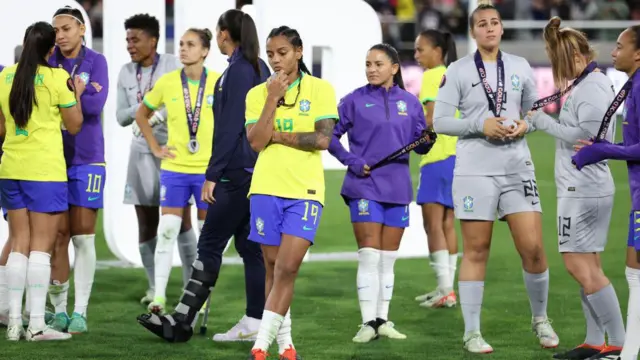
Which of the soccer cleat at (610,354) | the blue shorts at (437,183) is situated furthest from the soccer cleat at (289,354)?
the blue shorts at (437,183)

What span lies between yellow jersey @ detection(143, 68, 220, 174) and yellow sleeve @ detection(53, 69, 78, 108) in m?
1.20

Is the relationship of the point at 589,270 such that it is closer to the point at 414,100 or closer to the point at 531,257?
the point at 531,257

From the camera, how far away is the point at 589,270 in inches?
257

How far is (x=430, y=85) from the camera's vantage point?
8.58m

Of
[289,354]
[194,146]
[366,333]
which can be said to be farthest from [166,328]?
[194,146]

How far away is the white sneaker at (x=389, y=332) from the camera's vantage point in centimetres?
734

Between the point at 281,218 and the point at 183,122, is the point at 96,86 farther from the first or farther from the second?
the point at 281,218

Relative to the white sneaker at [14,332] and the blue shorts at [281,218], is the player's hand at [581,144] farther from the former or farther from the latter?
the white sneaker at [14,332]

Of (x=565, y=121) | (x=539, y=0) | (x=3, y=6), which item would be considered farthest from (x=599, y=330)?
(x=539, y=0)

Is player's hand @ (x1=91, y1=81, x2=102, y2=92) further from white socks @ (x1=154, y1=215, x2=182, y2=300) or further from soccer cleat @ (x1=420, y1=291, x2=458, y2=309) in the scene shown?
soccer cleat @ (x1=420, y1=291, x2=458, y2=309)

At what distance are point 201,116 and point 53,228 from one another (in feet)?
4.74

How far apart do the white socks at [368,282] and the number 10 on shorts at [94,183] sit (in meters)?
1.77

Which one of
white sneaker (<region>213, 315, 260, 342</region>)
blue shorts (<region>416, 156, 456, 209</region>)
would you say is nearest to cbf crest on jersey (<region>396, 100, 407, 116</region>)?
blue shorts (<region>416, 156, 456, 209</region>)

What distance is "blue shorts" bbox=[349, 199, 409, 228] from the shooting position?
730 cm
